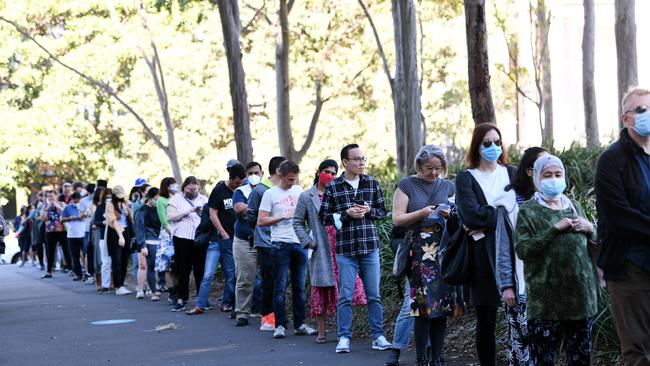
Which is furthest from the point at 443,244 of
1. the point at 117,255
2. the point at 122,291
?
the point at 122,291

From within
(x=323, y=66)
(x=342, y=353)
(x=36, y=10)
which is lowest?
(x=342, y=353)

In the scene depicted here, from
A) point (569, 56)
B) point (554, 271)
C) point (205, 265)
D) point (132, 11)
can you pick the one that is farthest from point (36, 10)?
point (554, 271)

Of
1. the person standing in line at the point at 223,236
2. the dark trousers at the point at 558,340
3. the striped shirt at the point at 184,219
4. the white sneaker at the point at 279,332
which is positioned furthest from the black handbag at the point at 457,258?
the striped shirt at the point at 184,219

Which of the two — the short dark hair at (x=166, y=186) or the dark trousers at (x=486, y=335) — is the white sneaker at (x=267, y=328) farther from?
the dark trousers at (x=486, y=335)

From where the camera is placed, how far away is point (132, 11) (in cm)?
3136

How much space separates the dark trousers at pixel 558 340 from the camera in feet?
24.7

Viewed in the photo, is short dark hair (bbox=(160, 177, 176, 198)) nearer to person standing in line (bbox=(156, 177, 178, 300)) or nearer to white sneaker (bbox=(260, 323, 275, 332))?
person standing in line (bbox=(156, 177, 178, 300))

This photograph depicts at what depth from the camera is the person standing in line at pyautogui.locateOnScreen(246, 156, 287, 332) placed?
1394 centimetres

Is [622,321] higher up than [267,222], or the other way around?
[267,222]

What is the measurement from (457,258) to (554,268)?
43.1 inches

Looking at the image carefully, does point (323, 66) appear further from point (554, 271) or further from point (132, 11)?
point (554, 271)

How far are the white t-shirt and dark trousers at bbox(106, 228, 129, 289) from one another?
8.23 meters

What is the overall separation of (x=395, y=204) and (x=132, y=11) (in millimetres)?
22596

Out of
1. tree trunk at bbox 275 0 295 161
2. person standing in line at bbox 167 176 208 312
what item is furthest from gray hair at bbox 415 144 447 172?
tree trunk at bbox 275 0 295 161
